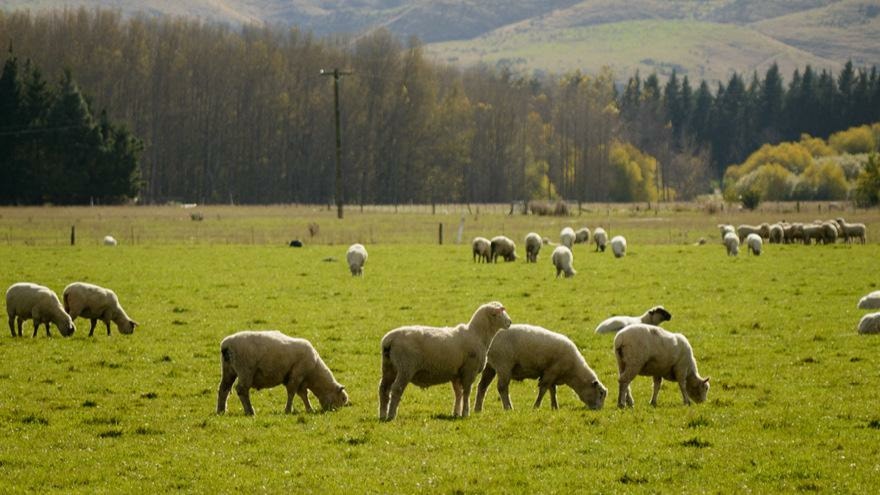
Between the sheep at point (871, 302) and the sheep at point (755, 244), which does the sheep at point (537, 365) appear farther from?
the sheep at point (755, 244)

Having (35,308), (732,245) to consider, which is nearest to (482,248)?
(732,245)

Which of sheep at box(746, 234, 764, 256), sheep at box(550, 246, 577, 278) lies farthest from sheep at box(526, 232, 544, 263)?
sheep at box(746, 234, 764, 256)

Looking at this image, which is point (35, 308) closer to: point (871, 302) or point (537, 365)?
point (537, 365)

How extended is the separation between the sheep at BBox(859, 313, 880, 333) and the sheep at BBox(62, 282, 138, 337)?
15641 millimetres

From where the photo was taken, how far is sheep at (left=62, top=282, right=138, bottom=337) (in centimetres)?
2575

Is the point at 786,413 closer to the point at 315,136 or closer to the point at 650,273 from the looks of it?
the point at 650,273

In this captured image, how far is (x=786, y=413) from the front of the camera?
16484mm

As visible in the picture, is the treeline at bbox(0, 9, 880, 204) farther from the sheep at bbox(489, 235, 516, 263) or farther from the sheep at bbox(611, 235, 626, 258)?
the sheep at bbox(489, 235, 516, 263)

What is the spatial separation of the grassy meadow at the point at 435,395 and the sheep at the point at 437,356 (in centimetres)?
42

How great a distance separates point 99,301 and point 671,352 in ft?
44.4

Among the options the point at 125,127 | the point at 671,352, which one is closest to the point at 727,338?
the point at 671,352

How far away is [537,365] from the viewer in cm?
1723

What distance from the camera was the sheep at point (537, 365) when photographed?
56.0 ft

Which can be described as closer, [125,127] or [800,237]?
[800,237]
